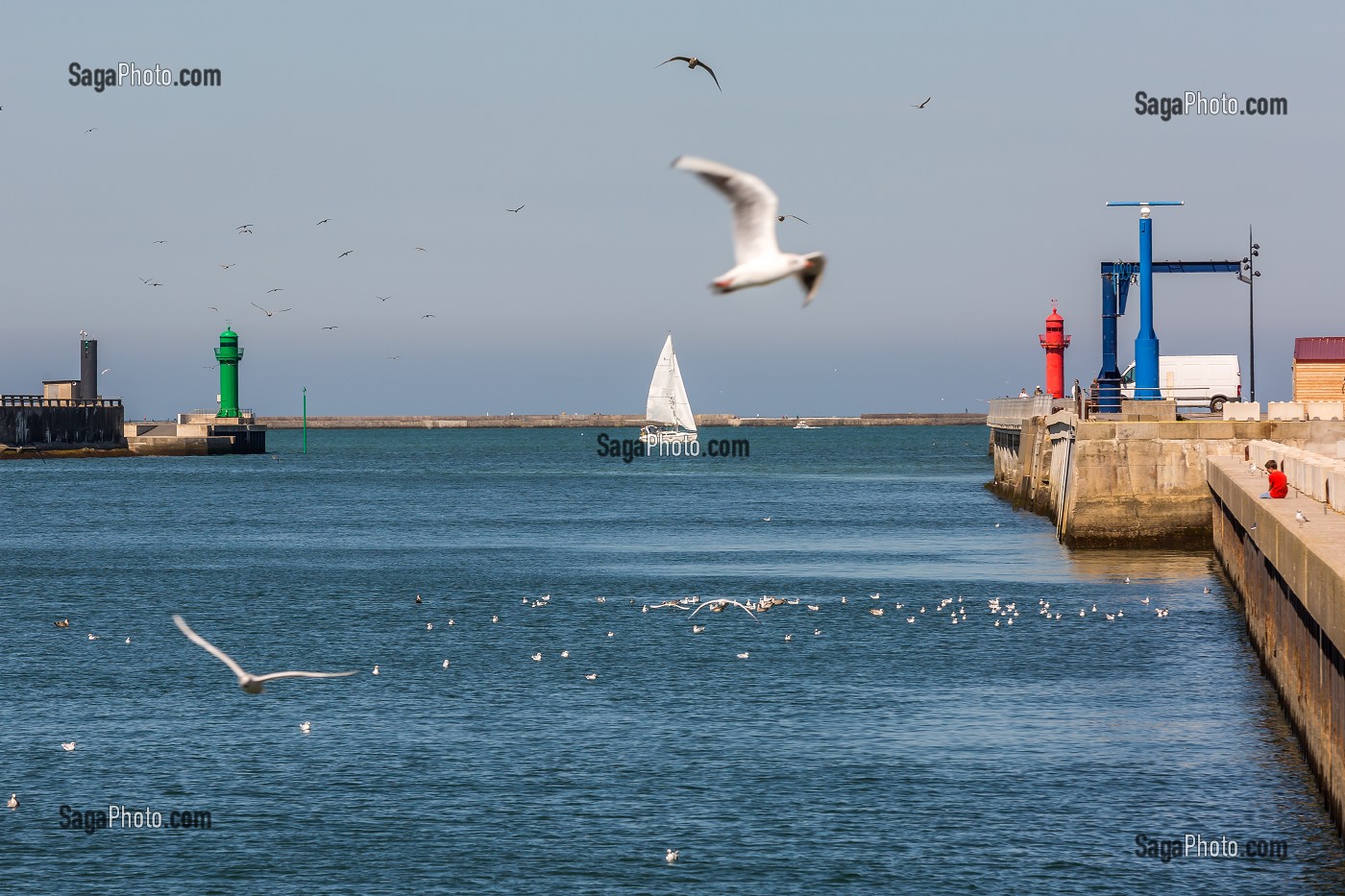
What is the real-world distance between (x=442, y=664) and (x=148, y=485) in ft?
349

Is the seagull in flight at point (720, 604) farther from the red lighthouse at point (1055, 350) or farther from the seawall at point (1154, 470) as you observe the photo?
the red lighthouse at point (1055, 350)

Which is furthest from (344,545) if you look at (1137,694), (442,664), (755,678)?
(1137,694)

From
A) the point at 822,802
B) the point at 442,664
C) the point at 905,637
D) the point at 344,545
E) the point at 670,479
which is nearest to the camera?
the point at 822,802

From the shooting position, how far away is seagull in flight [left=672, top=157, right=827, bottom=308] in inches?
373

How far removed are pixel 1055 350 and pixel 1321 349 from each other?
1965 inches

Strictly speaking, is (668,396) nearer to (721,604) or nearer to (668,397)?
(668,397)

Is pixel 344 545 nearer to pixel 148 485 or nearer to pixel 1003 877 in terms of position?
pixel 1003 877

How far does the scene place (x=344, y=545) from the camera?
7662 centimetres

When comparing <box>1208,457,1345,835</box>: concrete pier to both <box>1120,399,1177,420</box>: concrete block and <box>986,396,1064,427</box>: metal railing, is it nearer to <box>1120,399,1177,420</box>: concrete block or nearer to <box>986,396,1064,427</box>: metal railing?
<box>1120,399,1177,420</box>: concrete block

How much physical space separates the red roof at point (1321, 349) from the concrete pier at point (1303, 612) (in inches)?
1354
